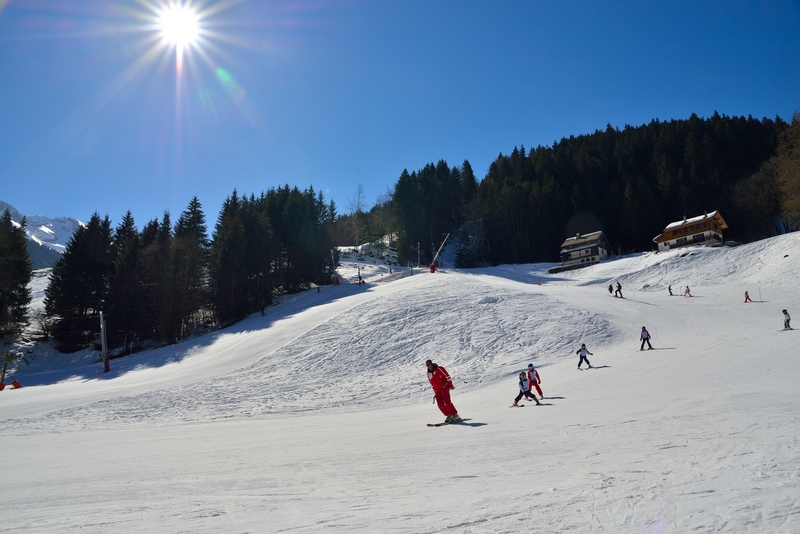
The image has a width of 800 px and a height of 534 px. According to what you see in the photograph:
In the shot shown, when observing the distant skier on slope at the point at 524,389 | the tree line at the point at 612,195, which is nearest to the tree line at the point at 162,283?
the tree line at the point at 612,195

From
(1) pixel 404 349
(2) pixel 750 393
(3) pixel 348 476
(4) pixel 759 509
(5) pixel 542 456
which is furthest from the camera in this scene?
(1) pixel 404 349

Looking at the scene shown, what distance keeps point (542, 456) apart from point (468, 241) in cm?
7479

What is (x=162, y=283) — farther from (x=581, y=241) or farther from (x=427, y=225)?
(x=581, y=241)

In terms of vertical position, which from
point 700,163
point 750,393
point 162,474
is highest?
point 700,163

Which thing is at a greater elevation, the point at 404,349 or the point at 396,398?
the point at 404,349

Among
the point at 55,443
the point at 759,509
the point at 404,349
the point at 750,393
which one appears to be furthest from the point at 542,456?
the point at 404,349

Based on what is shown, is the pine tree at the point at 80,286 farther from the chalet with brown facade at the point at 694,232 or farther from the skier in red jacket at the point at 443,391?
the chalet with brown facade at the point at 694,232

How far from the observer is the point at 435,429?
10.9 meters

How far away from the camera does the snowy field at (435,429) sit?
5117mm

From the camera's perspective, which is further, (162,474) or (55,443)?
(55,443)

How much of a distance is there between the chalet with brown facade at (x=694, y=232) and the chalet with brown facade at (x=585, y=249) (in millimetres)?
7191

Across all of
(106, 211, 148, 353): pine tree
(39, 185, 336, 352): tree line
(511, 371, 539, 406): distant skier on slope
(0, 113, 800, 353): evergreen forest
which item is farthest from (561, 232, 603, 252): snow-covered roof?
(106, 211, 148, 353): pine tree

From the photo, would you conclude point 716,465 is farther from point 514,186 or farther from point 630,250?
point 514,186

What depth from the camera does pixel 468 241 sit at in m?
81.0
